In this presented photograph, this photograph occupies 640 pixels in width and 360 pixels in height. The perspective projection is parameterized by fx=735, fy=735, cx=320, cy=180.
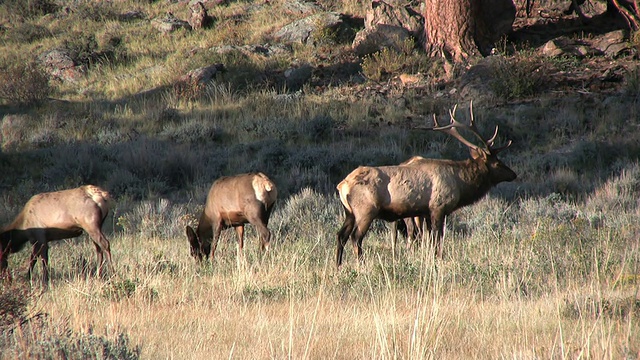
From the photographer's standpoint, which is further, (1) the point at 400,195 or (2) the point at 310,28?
(2) the point at 310,28

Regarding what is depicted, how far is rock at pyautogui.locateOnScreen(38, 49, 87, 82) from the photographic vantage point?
2616 cm

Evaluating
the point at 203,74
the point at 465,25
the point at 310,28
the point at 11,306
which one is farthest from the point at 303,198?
the point at 310,28

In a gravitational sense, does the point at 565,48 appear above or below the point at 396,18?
below

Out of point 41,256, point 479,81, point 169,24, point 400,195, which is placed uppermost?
point 400,195

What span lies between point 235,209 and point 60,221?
221cm

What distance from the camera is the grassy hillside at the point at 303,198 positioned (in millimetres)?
5664

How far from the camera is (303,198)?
1281 centimetres

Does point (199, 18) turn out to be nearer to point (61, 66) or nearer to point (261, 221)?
point (61, 66)

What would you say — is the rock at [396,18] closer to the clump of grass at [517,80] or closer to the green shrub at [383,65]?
the green shrub at [383,65]

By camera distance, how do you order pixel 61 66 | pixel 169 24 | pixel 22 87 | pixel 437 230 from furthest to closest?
pixel 169 24 → pixel 61 66 → pixel 22 87 → pixel 437 230

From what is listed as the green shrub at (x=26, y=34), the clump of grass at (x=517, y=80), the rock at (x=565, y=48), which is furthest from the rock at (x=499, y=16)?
the green shrub at (x=26, y=34)

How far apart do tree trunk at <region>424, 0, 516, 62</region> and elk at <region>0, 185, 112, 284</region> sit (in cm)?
1408

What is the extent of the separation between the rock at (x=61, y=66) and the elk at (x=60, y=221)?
17964 millimetres

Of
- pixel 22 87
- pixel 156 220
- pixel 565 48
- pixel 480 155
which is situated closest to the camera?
pixel 480 155
